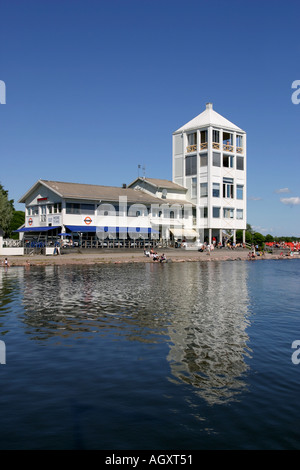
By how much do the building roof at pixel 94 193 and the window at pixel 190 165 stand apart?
19.2 ft

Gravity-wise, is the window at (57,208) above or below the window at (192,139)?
below

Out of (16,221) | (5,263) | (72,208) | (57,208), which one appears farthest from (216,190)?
(16,221)

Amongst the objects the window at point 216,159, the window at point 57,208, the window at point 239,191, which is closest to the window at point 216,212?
the window at point 239,191

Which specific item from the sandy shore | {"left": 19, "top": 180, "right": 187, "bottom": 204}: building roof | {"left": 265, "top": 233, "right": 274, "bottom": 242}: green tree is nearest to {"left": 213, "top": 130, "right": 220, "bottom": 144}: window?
{"left": 19, "top": 180, "right": 187, "bottom": 204}: building roof

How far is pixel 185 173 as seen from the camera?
74688mm

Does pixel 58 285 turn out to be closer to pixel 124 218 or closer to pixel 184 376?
pixel 184 376

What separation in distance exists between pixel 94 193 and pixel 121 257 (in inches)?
550

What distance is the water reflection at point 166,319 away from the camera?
10.2 m

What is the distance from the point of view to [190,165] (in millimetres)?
73938

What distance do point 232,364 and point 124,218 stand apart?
52818mm

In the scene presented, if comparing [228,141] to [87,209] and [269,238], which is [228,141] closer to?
[87,209]

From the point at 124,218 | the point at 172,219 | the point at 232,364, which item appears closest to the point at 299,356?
the point at 232,364

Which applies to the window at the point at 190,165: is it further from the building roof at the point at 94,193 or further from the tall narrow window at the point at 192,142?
the building roof at the point at 94,193
